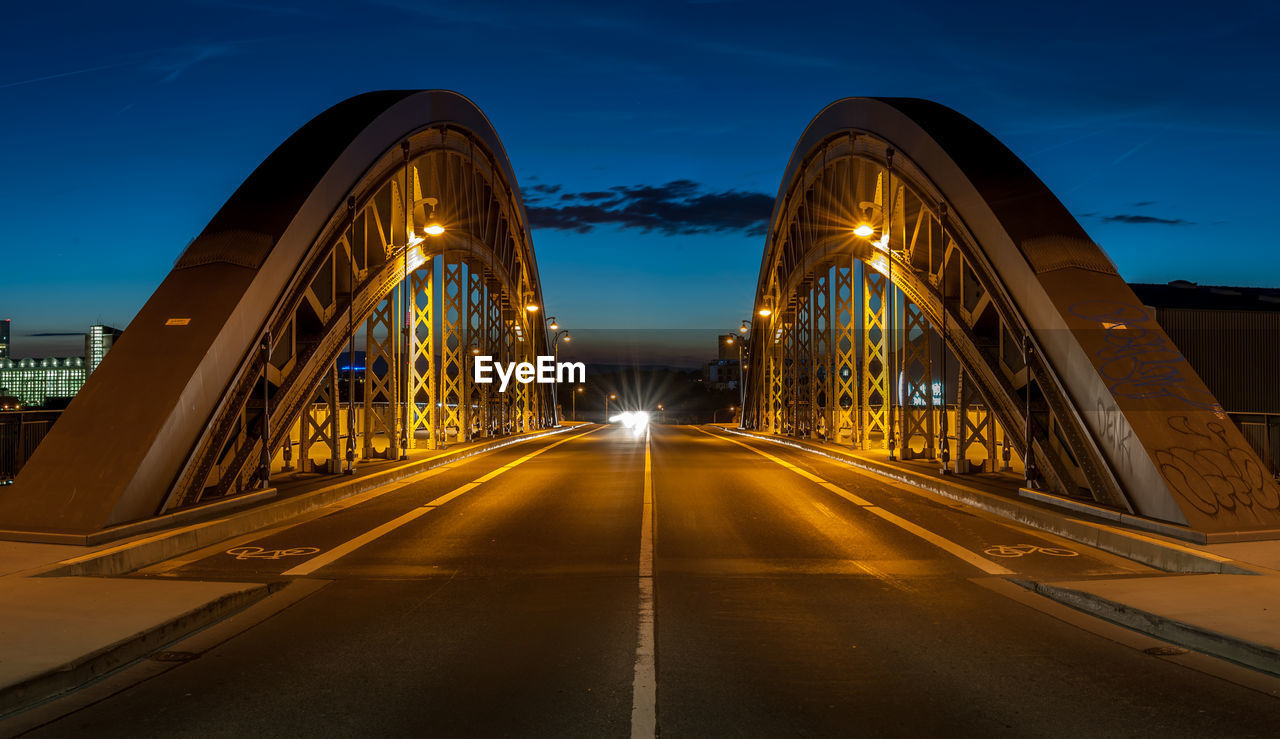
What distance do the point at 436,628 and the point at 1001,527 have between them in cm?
824

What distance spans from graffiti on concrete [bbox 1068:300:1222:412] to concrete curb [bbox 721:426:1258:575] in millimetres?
1868

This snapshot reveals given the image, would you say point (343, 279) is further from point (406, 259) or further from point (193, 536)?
point (193, 536)

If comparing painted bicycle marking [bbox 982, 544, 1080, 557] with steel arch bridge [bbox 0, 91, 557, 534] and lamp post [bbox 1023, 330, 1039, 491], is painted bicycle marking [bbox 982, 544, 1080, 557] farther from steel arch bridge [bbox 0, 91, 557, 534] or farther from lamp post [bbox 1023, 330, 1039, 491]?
steel arch bridge [bbox 0, 91, 557, 534]

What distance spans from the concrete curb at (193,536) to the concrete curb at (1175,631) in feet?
28.3

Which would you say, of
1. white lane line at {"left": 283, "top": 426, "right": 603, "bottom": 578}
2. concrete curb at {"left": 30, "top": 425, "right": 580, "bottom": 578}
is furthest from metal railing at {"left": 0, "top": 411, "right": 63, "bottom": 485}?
white lane line at {"left": 283, "top": 426, "right": 603, "bottom": 578}

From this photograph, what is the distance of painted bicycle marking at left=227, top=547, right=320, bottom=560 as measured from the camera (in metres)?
10.1

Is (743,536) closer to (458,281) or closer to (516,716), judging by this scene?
(516,716)

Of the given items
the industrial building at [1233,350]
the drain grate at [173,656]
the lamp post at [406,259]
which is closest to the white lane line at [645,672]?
the drain grate at [173,656]

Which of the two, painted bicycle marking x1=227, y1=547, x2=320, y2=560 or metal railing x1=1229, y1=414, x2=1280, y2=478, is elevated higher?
metal railing x1=1229, y1=414, x2=1280, y2=478

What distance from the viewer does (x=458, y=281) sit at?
33.2 metres

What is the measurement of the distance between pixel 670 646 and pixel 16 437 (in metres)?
12.4

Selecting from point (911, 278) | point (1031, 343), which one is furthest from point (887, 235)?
point (1031, 343)

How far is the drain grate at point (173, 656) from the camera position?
613 centimetres

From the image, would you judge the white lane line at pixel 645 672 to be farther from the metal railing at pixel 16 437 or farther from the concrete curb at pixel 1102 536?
the metal railing at pixel 16 437
